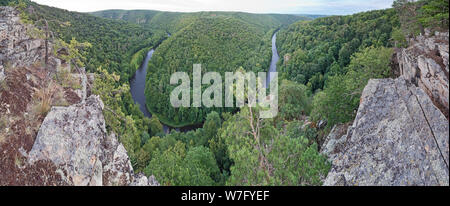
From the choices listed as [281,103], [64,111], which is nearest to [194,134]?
[281,103]

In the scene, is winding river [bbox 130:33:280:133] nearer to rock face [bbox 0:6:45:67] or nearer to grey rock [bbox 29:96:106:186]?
rock face [bbox 0:6:45:67]

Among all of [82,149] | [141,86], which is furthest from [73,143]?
[141,86]

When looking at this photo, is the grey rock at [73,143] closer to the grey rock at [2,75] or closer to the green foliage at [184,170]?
the grey rock at [2,75]

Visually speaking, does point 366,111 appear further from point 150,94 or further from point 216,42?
point 216,42

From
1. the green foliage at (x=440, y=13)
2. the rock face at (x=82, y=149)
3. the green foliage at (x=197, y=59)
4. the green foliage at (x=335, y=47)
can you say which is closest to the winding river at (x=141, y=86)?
the green foliage at (x=197, y=59)

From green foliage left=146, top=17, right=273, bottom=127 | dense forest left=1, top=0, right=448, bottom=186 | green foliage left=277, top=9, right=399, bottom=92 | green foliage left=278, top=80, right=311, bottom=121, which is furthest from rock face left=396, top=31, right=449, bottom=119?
green foliage left=146, top=17, right=273, bottom=127

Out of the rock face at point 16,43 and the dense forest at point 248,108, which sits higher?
the rock face at point 16,43
